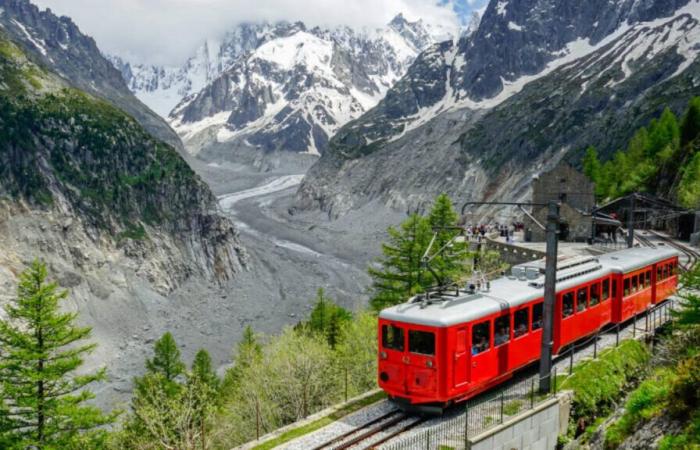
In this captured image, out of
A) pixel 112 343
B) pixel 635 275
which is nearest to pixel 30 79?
pixel 112 343

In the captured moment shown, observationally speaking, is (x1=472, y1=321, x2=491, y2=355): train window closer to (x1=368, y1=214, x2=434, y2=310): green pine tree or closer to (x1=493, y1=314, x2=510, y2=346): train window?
(x1=493, y1=314, x2=510, y2=346): train window

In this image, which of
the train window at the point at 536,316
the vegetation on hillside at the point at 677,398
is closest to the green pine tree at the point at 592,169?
the vegetation on hillside at the point at 677,398

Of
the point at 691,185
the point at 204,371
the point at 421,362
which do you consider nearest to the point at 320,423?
the point at 421,362

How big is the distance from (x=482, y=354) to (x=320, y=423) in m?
5.89

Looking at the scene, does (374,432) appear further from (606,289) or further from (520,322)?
(606,289)

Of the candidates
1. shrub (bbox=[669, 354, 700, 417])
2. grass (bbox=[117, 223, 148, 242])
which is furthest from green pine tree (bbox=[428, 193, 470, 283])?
grass (bbox=[117, 223, 148, 242])

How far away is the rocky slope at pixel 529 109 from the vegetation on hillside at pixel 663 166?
2665 cm

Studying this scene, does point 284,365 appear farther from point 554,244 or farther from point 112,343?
point 112,343

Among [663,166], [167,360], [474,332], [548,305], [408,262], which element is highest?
[663,166]

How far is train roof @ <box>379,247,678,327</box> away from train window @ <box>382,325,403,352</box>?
0.35 meters

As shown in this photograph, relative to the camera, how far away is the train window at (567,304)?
70.8 ft

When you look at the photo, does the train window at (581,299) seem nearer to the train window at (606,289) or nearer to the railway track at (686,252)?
the train window at (606,289)

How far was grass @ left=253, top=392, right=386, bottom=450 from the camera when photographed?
17547 millimetres

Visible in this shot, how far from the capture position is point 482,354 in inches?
723
